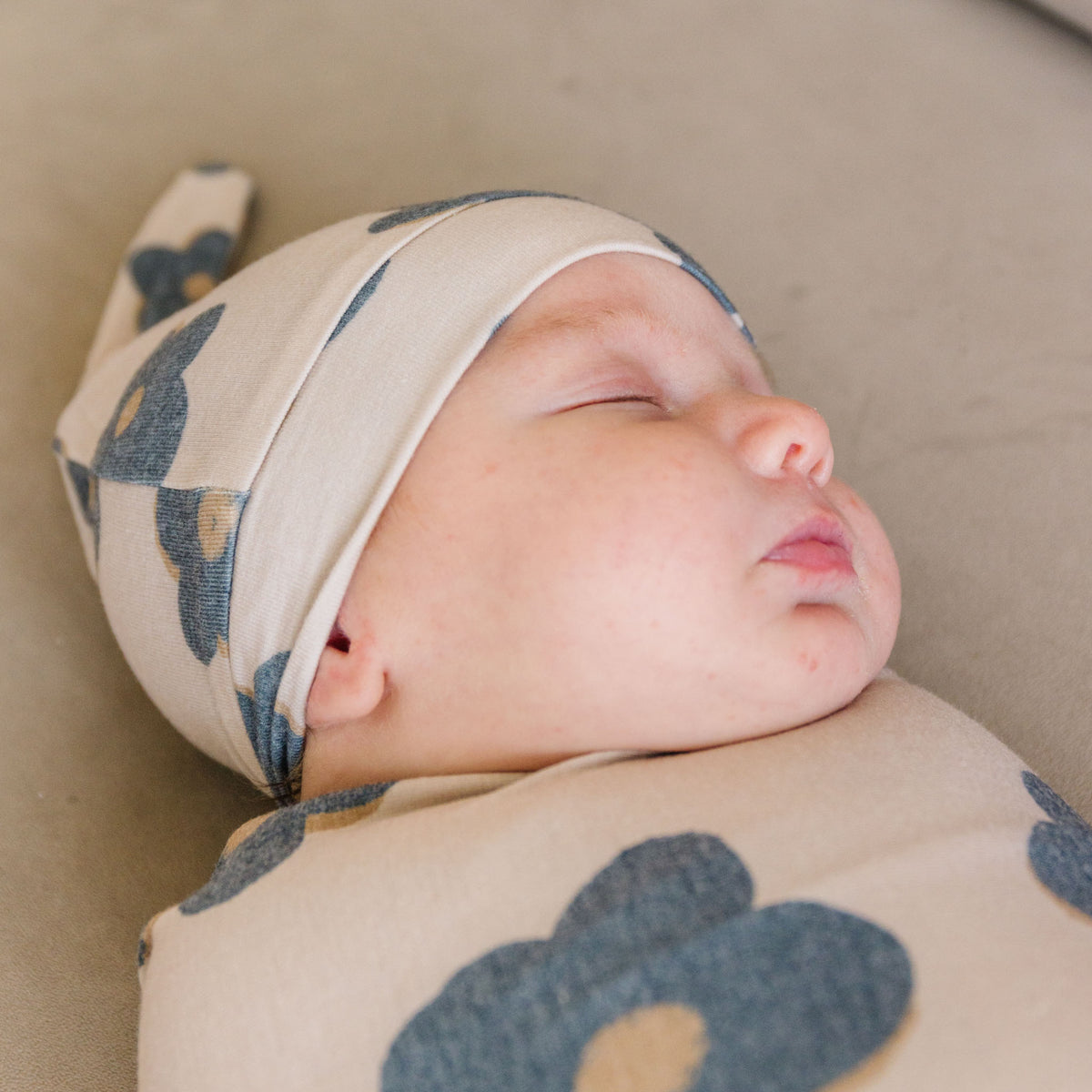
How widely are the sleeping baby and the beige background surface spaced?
100mm

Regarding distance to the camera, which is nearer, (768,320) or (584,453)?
(584,453)

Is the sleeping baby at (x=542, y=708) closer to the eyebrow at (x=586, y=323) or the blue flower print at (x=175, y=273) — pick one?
the eyebrow at (x=586, y=323)

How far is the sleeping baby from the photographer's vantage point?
18.8 inches

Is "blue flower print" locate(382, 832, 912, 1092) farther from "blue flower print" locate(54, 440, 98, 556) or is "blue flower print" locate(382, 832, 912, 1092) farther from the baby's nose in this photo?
"blue flower print" locate(54, 440, 98, 556)

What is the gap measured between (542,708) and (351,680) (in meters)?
0.13

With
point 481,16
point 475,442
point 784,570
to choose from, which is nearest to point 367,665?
point 475,442

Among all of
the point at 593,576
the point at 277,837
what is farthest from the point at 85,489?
the point at 593,576

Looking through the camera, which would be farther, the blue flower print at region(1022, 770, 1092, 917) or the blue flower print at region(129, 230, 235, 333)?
the blue flower print at region(129, 230, 235, 333)

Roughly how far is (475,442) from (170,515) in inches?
9.4

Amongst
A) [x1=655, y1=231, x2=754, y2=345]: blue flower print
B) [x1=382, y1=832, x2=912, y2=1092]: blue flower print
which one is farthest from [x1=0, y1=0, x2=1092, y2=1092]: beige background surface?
[x1=382, y1=832, x2=912, y2=1092]: blue flower print

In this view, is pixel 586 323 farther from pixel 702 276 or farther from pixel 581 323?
pixel 702 276

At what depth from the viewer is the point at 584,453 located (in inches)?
24.7

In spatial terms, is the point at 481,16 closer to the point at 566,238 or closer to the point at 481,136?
the point at 481,136

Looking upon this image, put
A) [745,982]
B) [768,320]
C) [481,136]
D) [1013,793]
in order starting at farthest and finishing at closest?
[481,136], [768,320], [1013,793], [745,982]
